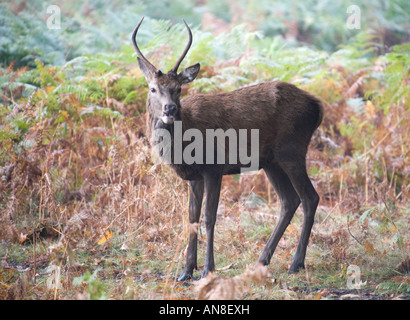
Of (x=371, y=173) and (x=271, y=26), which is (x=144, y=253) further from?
(x=271, y=26)

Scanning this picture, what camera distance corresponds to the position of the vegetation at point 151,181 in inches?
203

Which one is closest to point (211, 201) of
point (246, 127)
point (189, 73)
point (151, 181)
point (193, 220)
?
point (193, 220)

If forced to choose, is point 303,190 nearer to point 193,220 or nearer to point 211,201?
point 211,201

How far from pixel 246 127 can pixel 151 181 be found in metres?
2.18

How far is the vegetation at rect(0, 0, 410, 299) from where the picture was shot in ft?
16.9

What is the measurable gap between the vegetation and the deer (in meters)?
0.27

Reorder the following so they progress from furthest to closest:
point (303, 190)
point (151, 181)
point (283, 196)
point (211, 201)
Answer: point (151, 181)
point (283, 196)
point (303, 190)
point (211, 201)

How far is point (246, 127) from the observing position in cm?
582

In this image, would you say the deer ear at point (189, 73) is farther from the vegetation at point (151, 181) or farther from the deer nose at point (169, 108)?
the vegetation at point (151, 181)

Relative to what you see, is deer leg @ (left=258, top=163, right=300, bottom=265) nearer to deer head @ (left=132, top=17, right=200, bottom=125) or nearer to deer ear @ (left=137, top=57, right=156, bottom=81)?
deer head @ (left=132, top=17, right=200, bottom=125)

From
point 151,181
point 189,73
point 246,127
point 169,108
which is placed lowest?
point 151,181

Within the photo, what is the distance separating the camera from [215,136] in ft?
18.8

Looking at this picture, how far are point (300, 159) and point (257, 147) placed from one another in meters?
0.51
